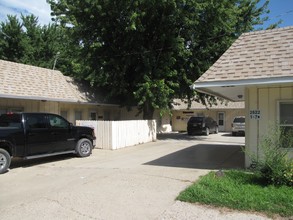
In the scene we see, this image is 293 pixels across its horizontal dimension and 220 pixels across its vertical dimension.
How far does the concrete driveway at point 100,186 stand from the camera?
19.7 feet

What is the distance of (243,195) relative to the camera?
6602mm

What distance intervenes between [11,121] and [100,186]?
16.2ft

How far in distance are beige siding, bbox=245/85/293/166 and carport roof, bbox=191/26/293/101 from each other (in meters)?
0.53

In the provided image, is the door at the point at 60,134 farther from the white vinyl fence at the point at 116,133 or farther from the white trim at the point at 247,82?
the white trim at the point at 247,82

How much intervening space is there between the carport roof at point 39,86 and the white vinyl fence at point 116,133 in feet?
8.40

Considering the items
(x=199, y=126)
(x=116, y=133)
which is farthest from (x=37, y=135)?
(x=199, y=126)

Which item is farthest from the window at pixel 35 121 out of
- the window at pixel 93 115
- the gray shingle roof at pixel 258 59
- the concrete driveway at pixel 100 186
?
the window at pixel 93 115

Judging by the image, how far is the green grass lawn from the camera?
5955 millimetres

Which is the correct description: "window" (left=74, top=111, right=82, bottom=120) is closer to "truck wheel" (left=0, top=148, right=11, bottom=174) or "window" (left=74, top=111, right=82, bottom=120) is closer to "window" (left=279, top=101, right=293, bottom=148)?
"truck wheel" (left=0, top=148, right=11, bottom=174)

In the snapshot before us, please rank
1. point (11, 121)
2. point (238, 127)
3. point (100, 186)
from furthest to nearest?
point (238, 127) → point (11, 121) → point (100, 186)

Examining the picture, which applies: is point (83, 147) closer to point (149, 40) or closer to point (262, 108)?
point (262, 108)

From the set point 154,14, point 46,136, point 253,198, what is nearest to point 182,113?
point 154,14

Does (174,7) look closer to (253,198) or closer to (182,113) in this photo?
(253,198)

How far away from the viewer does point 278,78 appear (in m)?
8.67
